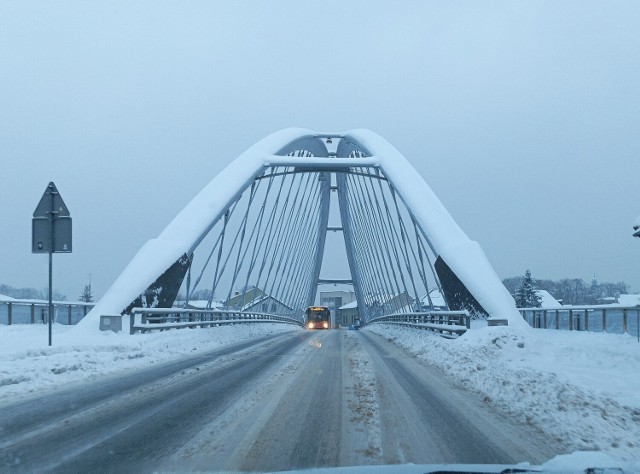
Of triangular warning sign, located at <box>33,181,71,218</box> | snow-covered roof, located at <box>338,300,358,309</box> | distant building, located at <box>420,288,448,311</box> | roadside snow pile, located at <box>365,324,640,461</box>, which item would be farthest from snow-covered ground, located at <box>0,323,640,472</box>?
snow-covered roof, located at <box>338,300,358,309</box>

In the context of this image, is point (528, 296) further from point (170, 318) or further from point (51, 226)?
point (51, 226)

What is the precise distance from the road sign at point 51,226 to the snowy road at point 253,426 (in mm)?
4363

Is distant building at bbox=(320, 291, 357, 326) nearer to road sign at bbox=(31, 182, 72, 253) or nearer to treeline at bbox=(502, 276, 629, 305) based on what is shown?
treeline at bbox=(502, 276, 629, 305)

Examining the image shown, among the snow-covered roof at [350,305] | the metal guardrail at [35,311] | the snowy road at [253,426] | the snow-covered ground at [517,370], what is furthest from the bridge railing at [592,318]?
the snow-covered roof at [350,305]

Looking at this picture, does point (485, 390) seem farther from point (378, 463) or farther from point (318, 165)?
point (318, 165)

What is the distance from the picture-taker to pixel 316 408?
25.3 ft

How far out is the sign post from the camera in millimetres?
13852

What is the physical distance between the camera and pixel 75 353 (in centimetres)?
1283

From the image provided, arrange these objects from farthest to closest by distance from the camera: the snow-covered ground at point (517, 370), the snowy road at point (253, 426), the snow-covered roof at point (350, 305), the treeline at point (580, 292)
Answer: the snow-covered roof at point (350, 305)
the treeline at point (580, 292)
the snow-covered ground at point (517, 370)
the snowy road at point (253, 426)

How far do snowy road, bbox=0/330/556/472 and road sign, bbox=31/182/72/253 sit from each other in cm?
436

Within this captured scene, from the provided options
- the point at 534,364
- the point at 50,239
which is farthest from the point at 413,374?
the point at 50,239

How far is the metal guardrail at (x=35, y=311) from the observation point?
2258cm

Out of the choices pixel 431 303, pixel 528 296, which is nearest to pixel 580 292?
pixel 528 296

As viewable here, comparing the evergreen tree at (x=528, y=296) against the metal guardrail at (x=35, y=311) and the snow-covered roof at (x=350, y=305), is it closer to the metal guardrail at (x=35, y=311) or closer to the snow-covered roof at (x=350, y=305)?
the metal guardrail at (x=35, y=311)
